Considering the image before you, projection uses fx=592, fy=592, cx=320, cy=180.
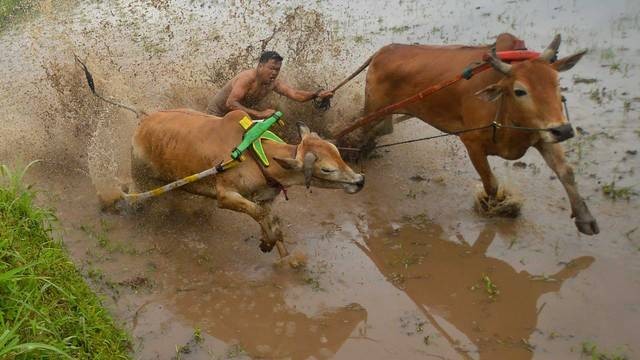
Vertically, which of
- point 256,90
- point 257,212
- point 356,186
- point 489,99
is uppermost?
point 489,99

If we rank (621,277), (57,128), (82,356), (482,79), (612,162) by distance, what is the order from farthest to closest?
(57,128) → (612,162) → (482,79) → (621,277) → (82,356)

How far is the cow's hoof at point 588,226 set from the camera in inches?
183

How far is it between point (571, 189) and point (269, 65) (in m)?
3.13

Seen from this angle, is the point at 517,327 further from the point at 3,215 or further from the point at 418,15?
the point at 418,15

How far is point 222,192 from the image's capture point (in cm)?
494

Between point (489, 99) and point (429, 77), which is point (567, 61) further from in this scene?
point (429, 77)

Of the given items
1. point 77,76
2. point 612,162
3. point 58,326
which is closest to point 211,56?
point 77,76

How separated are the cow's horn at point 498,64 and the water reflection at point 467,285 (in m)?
1.46

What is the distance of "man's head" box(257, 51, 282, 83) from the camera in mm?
6047

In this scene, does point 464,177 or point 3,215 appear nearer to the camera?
point 3,215

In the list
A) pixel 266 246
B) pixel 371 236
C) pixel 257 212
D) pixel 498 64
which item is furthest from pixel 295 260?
pixel 498 64

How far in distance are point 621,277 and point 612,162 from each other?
6.05 ft

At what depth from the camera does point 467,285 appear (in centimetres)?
462

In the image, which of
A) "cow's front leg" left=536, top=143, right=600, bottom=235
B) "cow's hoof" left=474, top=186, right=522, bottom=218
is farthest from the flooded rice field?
"cow's front leg" left=536, top=143, right=600, bottom=235
